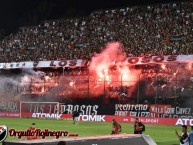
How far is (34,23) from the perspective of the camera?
95438 millimetres

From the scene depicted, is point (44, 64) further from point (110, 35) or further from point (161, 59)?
point (161, 59)

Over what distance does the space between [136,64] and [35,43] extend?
2244 cm

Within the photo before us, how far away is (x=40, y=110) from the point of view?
56094 mm

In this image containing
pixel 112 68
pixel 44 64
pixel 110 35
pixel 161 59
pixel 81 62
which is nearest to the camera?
pixel 161 59

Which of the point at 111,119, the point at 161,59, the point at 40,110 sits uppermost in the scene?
the point at 161,59

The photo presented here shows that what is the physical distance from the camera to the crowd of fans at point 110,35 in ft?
187

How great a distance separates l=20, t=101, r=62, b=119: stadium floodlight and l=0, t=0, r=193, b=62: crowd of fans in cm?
801

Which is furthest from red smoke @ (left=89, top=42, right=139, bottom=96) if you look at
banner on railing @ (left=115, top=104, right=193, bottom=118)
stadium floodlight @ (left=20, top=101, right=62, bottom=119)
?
stadium floodlight @ (left=20, top=101, right=62, bottom=119)

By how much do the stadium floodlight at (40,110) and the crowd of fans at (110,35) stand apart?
8.01 m

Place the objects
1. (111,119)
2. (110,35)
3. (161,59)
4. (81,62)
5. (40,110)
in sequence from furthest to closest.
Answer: (110,35) → (81,62) → (40,110) → (161,59) → (111,119)

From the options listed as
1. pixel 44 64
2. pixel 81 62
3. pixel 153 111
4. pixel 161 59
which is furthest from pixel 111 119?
pixel 44 64

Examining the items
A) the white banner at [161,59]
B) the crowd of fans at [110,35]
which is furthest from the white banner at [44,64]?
the white banner at [161,59]

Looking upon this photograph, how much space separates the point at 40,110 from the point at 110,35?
14575 mm

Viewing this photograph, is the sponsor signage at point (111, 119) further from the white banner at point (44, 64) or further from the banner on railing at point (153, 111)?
the white banner at point (44, 64)
